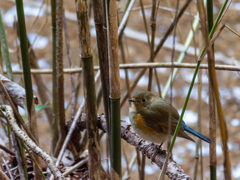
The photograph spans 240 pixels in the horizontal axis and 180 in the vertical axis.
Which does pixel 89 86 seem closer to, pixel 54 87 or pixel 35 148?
pixel 35 148

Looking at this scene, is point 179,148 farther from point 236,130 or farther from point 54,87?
point 54,87

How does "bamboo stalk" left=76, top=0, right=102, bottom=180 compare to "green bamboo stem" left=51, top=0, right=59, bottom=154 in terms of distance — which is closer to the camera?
"bamboo stalk" left=76, top=0, right=102, bottom=180

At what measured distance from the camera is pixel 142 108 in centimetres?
188

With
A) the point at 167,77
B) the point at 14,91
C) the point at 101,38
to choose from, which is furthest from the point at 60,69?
the point at 167,77

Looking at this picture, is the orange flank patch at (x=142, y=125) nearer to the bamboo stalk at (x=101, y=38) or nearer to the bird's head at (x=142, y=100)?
the bird's head at (x=142, y=100)

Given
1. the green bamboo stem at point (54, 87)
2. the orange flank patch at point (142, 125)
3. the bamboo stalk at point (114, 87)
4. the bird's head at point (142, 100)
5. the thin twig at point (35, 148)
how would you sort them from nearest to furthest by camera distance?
the bamboo stalk at point (114, 87) → the thin twig at point (35, 148) → the green bamboo stem at point (54, 87) → the orange flank patch at point (142, 125) → the bird's head at point (142, 100)

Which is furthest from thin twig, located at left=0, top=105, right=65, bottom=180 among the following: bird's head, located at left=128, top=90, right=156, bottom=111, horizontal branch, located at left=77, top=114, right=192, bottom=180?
bird's head, located at left=128, top=90, right=156, bottom=111

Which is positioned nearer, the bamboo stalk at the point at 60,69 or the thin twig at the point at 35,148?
the thin twig at the point at 35,148

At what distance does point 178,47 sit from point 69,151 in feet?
8.71

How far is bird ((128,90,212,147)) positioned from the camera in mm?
1654

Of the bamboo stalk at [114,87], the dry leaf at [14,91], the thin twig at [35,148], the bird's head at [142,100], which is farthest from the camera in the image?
the bird's head at [142,100]

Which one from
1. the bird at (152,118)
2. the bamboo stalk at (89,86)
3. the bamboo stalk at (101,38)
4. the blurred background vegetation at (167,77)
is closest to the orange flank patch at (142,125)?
the bird at (152,118)

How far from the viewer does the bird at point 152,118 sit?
5.43ft

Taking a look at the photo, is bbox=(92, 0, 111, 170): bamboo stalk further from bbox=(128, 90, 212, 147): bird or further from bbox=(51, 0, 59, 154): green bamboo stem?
bbox=(128, 90, 212, 147): bird
